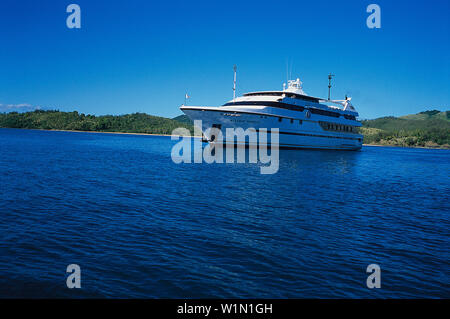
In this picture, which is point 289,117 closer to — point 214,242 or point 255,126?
point 255,126

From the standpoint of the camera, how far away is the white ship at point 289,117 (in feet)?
163

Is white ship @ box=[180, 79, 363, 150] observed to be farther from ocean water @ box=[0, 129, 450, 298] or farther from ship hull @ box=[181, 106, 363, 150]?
ocean water @ box=[0, 129, 450, 298]

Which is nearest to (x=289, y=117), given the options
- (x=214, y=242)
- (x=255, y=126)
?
(x=255, y=126)

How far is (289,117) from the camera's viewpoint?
5703 cm

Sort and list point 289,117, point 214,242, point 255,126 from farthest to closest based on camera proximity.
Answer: point 289,117
point 255,126
point 214,242

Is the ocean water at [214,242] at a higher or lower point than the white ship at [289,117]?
lower

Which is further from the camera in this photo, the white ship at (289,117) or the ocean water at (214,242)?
the white ship at (289,117)

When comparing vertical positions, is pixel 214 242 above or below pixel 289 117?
below

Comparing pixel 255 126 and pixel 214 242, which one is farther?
pixel 255 126

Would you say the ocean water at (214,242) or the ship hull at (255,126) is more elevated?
the ship hull at (255,126)

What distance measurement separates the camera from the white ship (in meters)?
49.7

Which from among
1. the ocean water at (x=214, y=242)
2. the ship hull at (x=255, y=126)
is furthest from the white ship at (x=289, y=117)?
the ocean water at (x=214, y=242)

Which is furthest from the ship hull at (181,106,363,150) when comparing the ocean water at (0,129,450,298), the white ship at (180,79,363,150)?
the ocean water at (0,129,450,298)

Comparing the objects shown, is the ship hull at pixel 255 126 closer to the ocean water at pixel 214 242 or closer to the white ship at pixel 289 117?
the white ship at pixel 289 117
